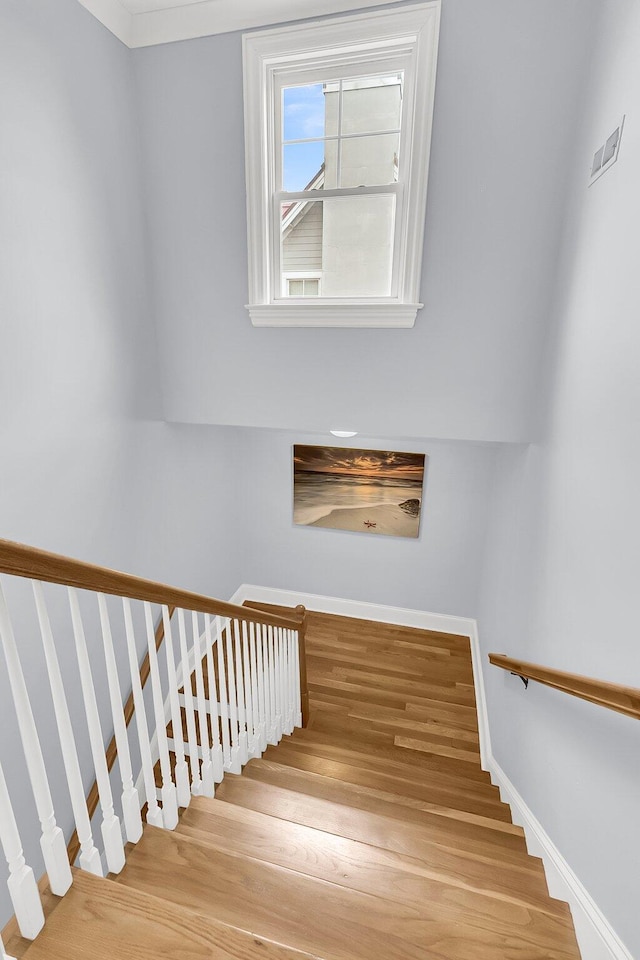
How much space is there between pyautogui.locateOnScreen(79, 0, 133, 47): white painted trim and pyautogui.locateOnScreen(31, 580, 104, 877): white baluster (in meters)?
2.71

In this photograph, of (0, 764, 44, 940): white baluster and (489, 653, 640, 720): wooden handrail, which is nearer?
(0, 764, 44, 940): white baluster

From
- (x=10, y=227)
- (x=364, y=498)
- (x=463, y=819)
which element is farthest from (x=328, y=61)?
(x=463, y=819)

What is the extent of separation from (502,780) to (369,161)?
346 centimetres

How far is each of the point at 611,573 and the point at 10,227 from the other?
2.54 meters

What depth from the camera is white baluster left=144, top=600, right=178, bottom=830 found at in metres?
1.24

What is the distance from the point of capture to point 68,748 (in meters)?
0.96

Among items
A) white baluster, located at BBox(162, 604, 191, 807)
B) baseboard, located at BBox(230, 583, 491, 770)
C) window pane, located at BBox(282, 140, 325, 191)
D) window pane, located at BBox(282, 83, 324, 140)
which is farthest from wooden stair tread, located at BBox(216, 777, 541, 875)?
window pane, located at BBox(282, 83, 324, 140)

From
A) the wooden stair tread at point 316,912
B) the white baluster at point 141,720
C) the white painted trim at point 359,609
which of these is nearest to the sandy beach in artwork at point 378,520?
the white painted trim at point 359,609

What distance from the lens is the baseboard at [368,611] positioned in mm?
4148

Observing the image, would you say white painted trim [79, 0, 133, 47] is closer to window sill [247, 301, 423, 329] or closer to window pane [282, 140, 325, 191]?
window pane [282, 140, 325, 191]

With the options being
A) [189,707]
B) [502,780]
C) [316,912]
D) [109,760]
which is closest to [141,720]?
[189,707]

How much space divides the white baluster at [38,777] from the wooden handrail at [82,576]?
9 cm

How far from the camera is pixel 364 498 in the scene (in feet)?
13.3

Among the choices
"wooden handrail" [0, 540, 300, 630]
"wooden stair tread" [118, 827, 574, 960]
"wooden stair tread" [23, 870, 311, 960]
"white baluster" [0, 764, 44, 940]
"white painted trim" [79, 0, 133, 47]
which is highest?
"white painted trim" [79, 0, 133, 47]
